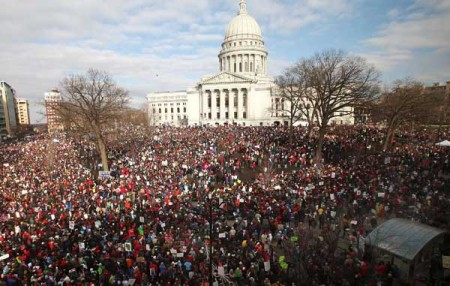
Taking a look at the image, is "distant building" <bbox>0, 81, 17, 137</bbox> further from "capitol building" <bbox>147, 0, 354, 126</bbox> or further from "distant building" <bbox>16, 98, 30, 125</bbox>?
"capitol building" <bbox>147, 0, 354, 126</bbox>

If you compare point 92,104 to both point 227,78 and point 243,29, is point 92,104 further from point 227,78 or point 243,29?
point 243,29

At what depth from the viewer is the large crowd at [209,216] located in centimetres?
1062

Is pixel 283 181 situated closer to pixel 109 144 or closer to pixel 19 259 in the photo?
pixel 19 259

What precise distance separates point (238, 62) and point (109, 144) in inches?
2381

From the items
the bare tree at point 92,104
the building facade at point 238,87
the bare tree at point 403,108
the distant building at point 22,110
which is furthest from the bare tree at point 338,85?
the distant building at point 22,110

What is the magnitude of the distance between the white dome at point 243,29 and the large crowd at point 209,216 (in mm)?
70108

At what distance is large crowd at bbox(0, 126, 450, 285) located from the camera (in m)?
10.6

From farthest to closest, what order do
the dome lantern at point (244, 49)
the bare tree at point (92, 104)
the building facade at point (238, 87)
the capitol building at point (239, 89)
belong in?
the dome lantern at point (244, 49) → the building facade at point (238, 87) → the capitol building at point (239, 89) → the bare tree at point (92, 104)

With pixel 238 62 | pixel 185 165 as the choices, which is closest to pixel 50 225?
pixel 185 165

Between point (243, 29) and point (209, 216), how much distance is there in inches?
3410

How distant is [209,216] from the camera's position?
47.8 ft

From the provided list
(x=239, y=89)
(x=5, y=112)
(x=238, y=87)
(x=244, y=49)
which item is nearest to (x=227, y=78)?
(x=238, y=87)

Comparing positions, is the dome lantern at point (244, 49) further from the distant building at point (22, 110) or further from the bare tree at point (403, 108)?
the distant building at point (22, 110)

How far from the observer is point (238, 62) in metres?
91.2
